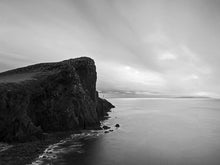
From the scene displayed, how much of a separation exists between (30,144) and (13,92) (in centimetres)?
1531

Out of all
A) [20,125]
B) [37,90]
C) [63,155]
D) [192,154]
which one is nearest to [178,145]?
[192,154]

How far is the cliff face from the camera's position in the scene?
141 ft

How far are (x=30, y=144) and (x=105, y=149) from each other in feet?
61.0

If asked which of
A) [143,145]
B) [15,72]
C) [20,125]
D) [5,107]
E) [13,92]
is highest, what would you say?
[15,72]

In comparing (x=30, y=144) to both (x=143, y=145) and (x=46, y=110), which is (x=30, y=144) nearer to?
(x=46, y=110)

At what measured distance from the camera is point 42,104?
5631cm

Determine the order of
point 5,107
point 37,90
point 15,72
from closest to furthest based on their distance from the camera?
point 5,107, point 37,90, point 15,72

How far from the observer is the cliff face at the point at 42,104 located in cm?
4300

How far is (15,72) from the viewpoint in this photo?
74250 mm

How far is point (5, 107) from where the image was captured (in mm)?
42844

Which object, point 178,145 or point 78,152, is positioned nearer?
point 78,152

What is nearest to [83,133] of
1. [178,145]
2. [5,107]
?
[5,107]

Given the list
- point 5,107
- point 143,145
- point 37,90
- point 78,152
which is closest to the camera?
point 78,152

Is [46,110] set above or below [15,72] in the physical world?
below
